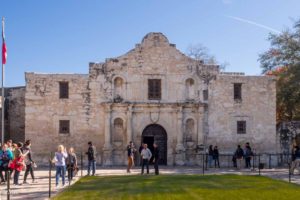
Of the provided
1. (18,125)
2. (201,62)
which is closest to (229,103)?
(201,62)

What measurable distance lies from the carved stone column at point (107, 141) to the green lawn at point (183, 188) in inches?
317

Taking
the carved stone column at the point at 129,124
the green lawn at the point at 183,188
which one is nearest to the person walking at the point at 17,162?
the green lawn at the point at 183,188

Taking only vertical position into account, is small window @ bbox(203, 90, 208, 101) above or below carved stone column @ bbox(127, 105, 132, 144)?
above

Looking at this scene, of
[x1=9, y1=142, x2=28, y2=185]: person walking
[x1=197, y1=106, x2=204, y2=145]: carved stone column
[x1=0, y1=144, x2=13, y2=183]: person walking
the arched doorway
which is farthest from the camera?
the arched doorway

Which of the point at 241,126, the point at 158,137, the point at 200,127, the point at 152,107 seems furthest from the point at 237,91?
the point at 158,137

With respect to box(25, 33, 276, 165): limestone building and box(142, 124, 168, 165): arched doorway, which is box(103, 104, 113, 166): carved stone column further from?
box(142, 124, 168, 165): arched doorway

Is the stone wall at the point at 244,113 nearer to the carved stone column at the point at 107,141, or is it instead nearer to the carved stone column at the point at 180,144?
the carved stone column at the point at 180,144

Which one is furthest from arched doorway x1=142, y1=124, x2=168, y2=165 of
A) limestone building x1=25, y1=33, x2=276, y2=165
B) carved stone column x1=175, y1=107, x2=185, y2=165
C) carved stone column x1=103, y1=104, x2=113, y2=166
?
carved stone column x1=103, y1=104, x2=113, y2=166

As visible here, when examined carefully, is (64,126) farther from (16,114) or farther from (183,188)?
(183,188)

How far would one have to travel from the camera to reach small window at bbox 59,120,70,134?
2930cm

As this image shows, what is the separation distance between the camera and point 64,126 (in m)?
29.3

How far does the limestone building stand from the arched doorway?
0.06m

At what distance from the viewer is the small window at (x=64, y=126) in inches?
1153

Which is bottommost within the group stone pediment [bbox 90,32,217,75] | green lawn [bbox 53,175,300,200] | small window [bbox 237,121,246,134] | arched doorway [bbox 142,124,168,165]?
green lawn [bbox 53,175,300,200]
